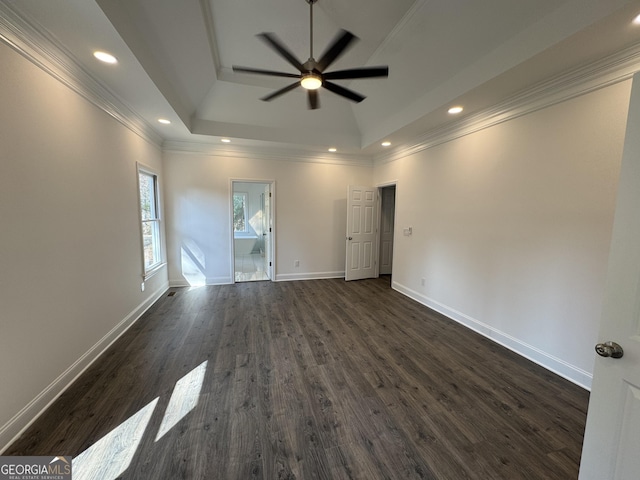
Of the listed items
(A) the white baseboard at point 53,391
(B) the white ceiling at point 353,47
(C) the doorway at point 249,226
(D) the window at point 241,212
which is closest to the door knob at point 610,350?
(B) the white ceiling at point 353,47

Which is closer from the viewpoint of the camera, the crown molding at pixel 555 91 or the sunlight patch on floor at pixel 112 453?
the sunlight patch on floor at pixel 112 453

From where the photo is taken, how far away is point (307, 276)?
5668 mm

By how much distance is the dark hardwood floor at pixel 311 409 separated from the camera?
1516 millimetres

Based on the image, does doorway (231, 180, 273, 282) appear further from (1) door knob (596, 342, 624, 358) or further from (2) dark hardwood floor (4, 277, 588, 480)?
(1) door knob (596, 342, 624, 358)

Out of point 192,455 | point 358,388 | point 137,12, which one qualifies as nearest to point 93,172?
point 137,12

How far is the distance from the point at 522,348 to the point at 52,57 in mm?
5002

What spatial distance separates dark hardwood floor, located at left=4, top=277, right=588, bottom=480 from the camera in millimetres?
1516

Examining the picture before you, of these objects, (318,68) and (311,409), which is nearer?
(311,409)

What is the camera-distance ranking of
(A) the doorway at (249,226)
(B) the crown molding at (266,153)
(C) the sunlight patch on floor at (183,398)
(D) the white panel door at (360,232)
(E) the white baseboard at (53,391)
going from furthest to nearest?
(A) the doorway at (249,226)
(D) the white panel door at (360,232)
(B) the crown molding at (266,153)
(C) the sunlight patch on floor at (183,398)
(E) the white baseboard at (53,391)

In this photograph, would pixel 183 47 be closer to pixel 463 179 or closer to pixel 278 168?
pixel 278 168

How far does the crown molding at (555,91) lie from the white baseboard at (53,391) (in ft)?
16.1

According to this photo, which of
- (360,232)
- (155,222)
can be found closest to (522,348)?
(360,232)

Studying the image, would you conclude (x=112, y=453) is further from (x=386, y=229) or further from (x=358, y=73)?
(x=386, y=229)

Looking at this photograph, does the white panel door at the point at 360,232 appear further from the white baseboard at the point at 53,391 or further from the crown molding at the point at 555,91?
the white baseboard at the point at 53,391
